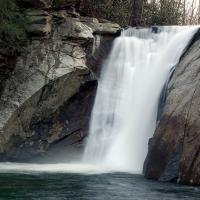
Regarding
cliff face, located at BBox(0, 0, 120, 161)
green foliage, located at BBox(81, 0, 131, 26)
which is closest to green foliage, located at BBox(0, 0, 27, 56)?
cliff face, located at BBox(0, 0, 120, 161)

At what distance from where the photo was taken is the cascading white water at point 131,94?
17927mm

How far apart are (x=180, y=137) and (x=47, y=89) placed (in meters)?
6.65

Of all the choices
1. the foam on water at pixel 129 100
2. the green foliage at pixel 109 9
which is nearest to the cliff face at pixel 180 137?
the foam on water at pixel 129 100

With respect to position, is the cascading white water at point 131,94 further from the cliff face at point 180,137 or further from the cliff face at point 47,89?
the cliff face at point 180,137

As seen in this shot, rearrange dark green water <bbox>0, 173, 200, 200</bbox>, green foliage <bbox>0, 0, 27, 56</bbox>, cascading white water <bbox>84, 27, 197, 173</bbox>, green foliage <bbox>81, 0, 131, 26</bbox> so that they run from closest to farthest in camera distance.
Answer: dark green water <bbox>0, 173, 200, 200</bbox>
cascading white water <bbox>84, 27, 197, 173</bbox>
green foliage <bbox>0, 0, 27, 56</bbox>
green foliage <bbox>81, 0, 131, 26</bbox>

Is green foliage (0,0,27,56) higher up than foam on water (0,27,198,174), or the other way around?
green foliage (0,0,27,56)

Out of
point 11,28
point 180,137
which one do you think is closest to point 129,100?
point 11,28

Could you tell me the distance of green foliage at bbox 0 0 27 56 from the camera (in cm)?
1888

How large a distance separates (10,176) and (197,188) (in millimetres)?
5315

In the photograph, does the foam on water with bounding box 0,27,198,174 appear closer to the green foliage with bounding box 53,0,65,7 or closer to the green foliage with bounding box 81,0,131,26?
the green foliage with bounding box 53,0,65,7

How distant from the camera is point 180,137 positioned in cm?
1395

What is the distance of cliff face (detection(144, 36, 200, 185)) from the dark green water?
1.71 ft

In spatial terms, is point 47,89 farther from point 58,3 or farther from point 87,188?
point 87,188

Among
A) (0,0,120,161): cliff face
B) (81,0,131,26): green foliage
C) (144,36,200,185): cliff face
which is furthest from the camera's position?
(81,0,131,26): green foliage
